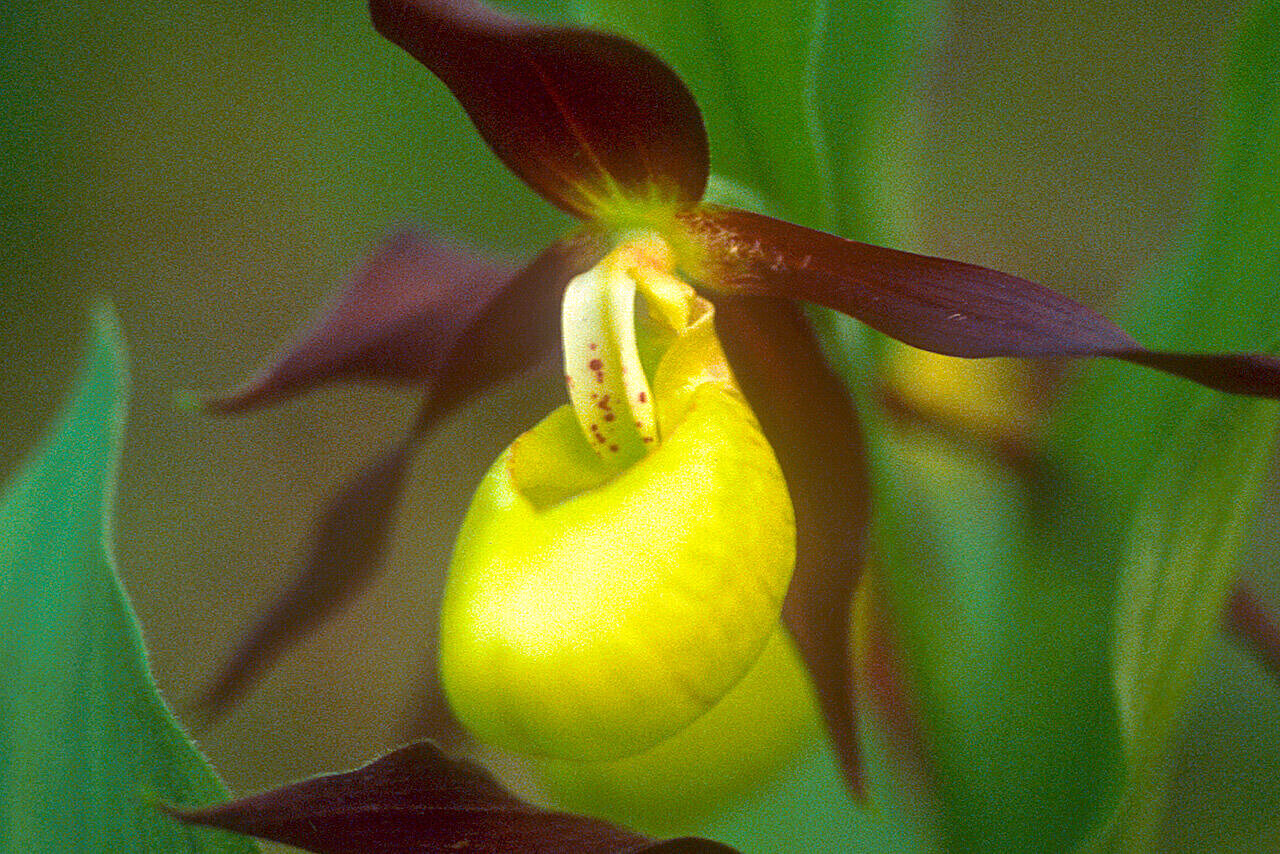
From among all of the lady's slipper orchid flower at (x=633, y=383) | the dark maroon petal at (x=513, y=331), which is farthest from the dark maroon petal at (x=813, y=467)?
the dark maroon petal at (x=513, y=331)

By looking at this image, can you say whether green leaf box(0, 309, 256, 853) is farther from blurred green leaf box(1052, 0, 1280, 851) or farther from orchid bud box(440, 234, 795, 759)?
blurred green leaf box(1052, 0, 1280, 851)

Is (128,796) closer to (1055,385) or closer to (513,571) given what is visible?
(513,571)

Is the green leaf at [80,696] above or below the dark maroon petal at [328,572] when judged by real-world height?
above

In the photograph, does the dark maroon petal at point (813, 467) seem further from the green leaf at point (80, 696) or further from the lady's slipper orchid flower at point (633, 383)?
the green leaf at point (80, 696)

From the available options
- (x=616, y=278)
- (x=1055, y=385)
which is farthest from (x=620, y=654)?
(x=1055, y=385)

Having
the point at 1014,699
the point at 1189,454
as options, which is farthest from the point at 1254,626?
the point at 1189,454

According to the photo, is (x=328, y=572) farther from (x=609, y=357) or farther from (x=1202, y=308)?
(x=1202, y=308)
